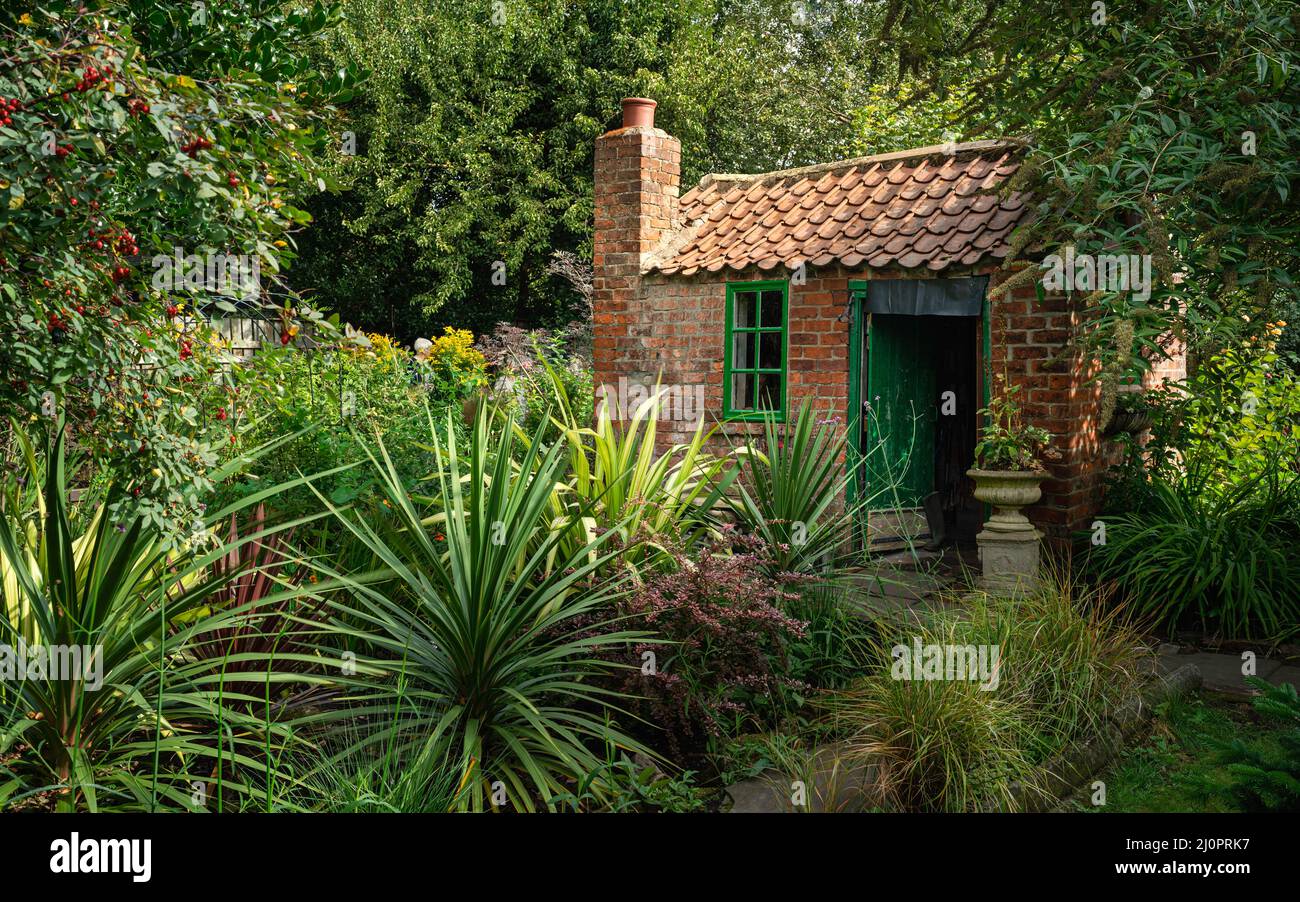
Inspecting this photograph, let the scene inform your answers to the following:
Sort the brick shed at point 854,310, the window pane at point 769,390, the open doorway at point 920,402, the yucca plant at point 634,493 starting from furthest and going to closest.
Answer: the window pane at point 769,390 → the open doorway at point 920,402 → the brick shed at point 854,310 → the yucca plant at point 634,493

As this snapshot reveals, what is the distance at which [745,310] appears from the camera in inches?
356

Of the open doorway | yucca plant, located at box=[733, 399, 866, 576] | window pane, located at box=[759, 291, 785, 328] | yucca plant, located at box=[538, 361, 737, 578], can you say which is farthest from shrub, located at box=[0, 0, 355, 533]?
window pane, located at box=[759, 291, 785, 328]

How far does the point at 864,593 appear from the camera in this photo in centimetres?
583

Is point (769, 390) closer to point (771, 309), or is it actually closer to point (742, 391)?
point (742, 391)

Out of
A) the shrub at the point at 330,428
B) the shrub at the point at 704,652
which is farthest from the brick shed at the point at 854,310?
the shrub at the point at 704,652

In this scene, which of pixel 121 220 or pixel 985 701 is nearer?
pixel 121 220

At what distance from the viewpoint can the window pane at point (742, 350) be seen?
355 inches

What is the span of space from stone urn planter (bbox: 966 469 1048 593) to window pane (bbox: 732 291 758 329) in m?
2.76

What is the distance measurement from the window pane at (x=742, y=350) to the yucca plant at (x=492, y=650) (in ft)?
15.5

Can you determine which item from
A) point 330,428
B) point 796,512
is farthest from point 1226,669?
point 330,428

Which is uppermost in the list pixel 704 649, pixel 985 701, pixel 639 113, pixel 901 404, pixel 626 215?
pixel 639 113

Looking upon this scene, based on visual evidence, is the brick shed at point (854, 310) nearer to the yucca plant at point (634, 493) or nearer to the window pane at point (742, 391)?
the window pane at point (742, 391)

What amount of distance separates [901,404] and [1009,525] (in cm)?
208
